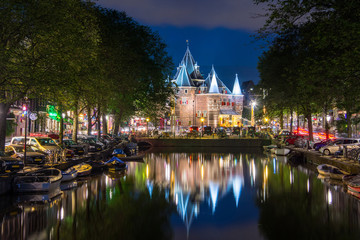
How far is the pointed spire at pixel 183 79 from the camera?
123 m

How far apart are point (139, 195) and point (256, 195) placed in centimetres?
813

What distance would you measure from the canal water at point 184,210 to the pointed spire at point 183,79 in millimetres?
91250

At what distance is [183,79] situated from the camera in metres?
124

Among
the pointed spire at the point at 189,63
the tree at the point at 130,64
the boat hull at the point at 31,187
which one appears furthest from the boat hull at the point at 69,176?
the pointed spire at the point at 189,63

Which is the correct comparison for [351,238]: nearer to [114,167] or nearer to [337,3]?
[337,3]

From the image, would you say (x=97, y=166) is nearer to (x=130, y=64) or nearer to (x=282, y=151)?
(x=130, y=64)

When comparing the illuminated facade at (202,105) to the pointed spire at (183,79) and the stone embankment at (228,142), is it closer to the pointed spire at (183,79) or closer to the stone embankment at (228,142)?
the pointed spire at (183,79)

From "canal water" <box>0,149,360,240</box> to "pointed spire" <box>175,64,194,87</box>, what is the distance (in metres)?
91.2

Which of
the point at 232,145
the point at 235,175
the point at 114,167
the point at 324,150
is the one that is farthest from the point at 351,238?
the point at 232,145

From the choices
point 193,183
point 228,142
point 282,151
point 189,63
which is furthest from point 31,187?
point 189,63

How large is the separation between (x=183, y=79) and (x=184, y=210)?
104 metres

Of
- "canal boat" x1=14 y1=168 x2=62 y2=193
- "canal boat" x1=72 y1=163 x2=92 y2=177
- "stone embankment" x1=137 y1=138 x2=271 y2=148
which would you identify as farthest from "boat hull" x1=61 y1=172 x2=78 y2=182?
"stone embankment" x1=137 y1=138 x2=271 y2=148

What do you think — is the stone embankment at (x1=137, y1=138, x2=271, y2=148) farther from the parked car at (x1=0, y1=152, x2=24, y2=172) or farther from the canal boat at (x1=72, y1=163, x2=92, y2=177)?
the parked car at (x1=0, y1=152, x2=24, y2=172)

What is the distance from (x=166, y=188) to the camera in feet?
94.2
